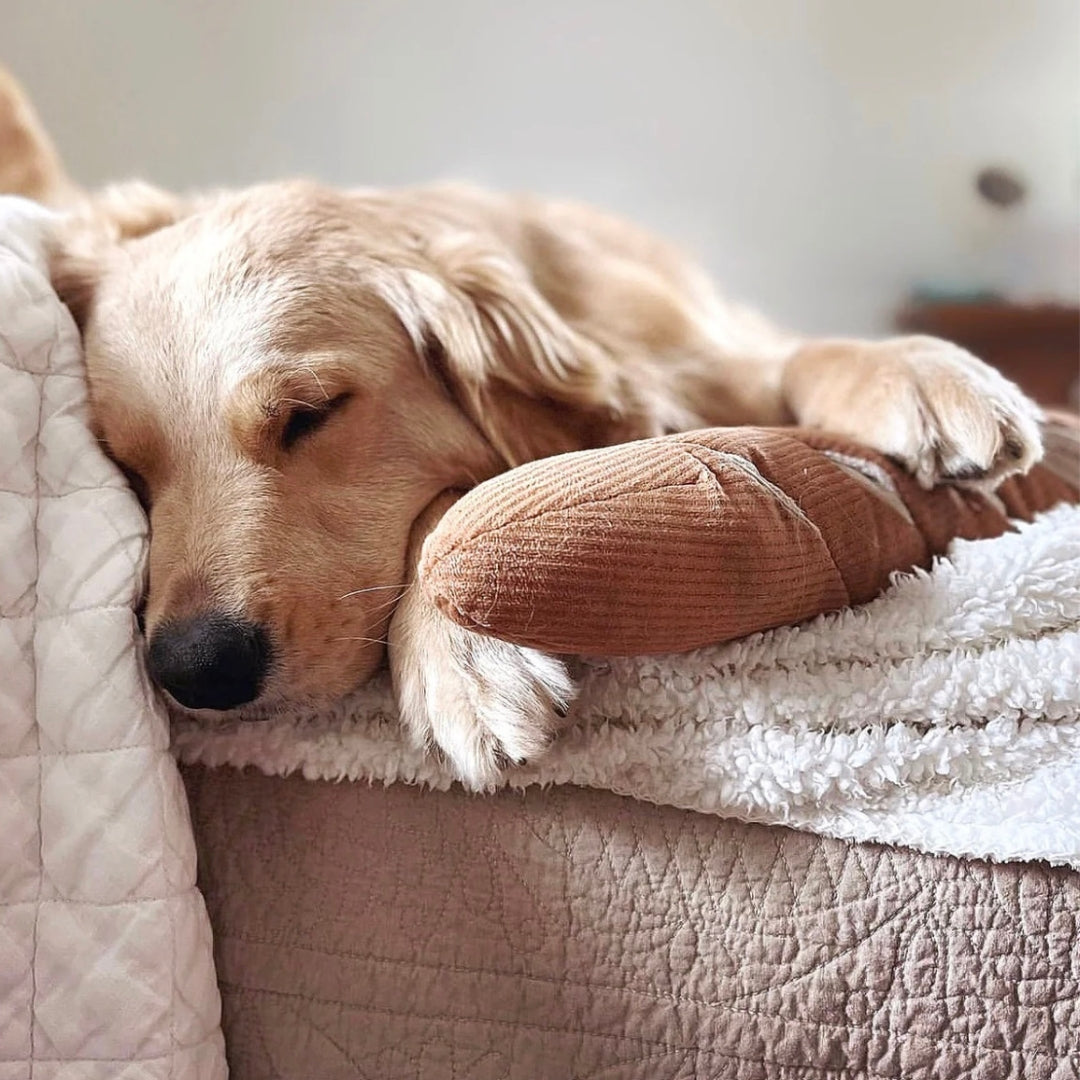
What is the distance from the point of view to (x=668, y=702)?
33.0 inches

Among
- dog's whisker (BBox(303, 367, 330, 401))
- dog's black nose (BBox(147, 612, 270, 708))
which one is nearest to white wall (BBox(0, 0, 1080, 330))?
dog's whisker (BBox(303, 367, 330, 401))

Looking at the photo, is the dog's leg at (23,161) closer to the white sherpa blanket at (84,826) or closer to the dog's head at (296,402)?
the dog's head at (296,402)

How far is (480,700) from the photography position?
825 millimetres

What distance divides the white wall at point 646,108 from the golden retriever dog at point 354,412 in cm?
101

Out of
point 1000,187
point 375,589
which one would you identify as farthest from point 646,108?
point 375,589

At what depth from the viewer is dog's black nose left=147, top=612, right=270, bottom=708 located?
85 centimetres

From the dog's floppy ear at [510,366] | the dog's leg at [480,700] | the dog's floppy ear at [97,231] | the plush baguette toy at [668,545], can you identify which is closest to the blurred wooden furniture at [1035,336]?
the dog's floppy ear at [510,366]

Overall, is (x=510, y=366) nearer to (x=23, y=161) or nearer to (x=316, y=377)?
(x=316, y=377)

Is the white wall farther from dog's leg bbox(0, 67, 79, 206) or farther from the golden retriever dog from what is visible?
the golden retriever dog

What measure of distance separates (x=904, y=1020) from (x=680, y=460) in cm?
44

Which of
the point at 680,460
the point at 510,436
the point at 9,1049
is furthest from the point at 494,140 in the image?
the point at 9,1049

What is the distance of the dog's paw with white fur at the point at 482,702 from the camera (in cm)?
81

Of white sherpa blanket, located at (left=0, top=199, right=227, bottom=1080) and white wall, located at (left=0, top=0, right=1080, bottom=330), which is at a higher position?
white wall, located at (left=0, top=0, right=1080, bottom=330)

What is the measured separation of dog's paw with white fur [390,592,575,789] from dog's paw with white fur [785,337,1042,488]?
43 cm
